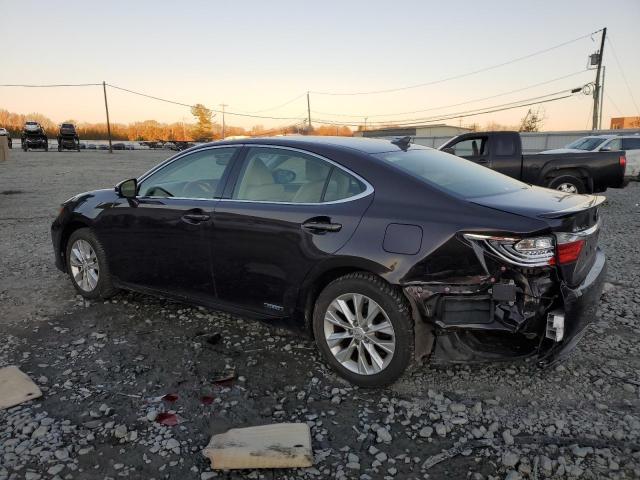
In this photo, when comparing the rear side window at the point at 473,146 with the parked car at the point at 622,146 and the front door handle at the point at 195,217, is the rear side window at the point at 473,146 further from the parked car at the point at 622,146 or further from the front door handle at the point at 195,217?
the front door handle at the point at 195,217

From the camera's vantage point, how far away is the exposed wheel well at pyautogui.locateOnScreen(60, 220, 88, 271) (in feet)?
15.9

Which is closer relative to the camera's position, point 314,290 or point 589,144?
point 314,290

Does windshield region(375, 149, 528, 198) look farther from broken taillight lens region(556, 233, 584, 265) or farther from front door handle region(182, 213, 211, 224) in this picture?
front door handle region(182, 213, 211, 224)

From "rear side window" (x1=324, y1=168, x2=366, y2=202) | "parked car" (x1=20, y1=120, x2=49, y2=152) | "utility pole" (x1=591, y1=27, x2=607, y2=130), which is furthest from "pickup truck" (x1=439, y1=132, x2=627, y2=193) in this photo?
"parked car" (x1=20, y1=120, x2=49, y2=152)

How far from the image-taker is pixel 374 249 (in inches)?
117

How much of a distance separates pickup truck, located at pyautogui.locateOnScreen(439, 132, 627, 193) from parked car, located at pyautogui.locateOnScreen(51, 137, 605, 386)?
6907 millimetres

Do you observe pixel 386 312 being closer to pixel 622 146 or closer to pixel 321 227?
pixel 321 227

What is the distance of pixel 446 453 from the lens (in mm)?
2561

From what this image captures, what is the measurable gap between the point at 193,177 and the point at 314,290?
5.19ft

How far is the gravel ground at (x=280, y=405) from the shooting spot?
2.47 metres

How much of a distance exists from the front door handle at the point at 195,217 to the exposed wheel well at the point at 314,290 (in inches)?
41.0

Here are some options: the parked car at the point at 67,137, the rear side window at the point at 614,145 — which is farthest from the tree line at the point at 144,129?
the rear side window at the point at 614,145

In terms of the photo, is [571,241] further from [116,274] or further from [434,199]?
[116,274]

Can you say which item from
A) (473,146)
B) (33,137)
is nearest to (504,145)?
(473,146)
